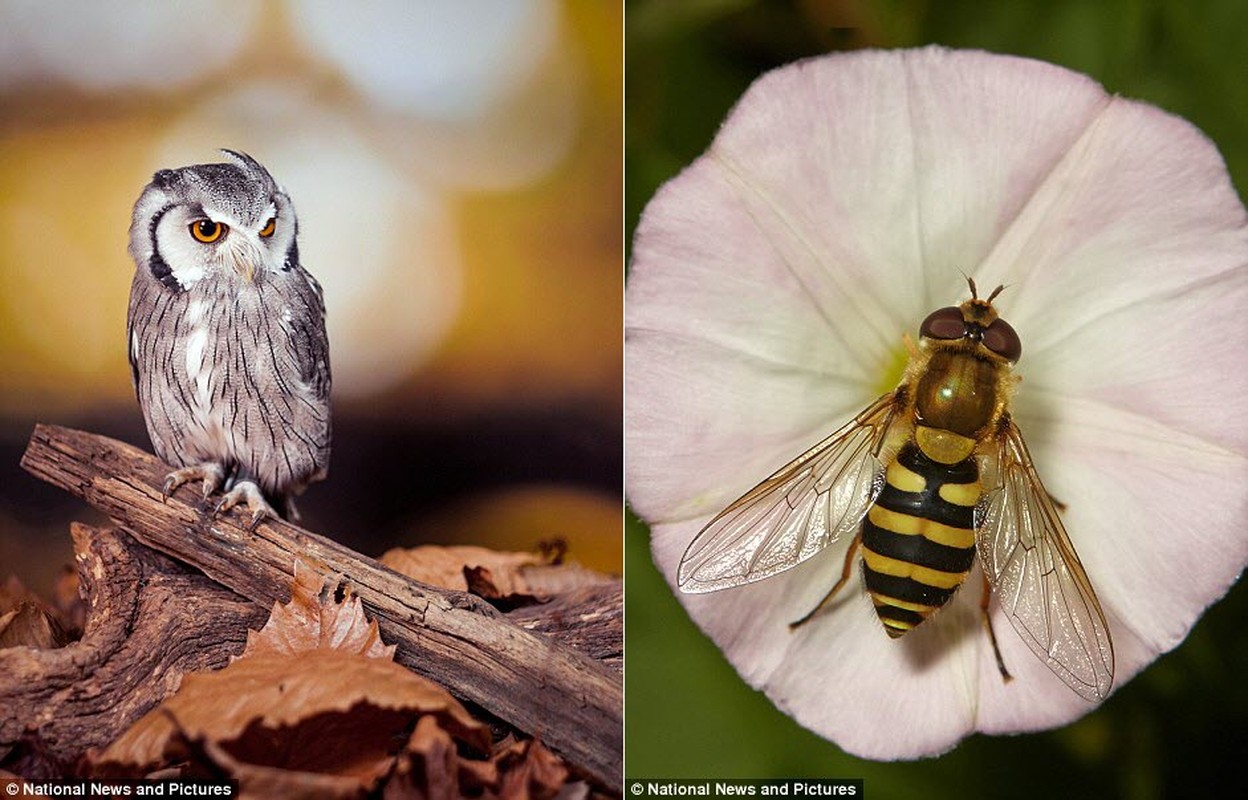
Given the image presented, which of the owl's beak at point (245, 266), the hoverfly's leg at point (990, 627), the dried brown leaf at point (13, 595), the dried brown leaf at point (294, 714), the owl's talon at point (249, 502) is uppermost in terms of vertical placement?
the owl's beak at point (245, 266)

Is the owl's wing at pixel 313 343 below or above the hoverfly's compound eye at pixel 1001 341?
above

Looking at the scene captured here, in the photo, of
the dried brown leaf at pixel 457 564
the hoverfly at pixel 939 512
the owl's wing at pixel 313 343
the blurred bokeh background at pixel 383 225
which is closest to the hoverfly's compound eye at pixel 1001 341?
the hoverfly at pixel 939 512

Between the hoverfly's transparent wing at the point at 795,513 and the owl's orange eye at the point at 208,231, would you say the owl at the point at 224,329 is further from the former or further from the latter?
the hoverfly's transparent wing at the point at 795,513

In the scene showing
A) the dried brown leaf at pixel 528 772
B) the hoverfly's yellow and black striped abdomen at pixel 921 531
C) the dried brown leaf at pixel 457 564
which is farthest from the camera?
the dried brown leaf at pixel 457 564

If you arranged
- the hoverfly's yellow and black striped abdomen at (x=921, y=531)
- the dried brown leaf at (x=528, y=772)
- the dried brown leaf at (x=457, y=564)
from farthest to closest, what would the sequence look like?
the dried brown leaf at (x=457, y=564) < the dried brown leaf at (x=528, y=772) < the hoverfly's yellow and black striped abdomen at (x=921, y=531)

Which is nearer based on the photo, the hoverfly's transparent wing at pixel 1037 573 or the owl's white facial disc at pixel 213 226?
the hoverfly's transparent wing at pixel 1037 573
